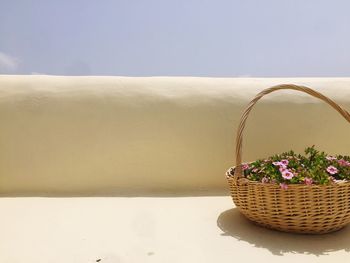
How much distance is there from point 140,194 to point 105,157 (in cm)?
45

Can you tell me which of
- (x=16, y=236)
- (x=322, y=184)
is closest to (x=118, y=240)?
(x=16, y=236)

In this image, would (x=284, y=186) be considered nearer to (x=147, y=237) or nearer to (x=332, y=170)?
(x=332, y=170)

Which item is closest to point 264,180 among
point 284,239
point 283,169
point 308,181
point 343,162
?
point 283,169

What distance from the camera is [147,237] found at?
2.11 m

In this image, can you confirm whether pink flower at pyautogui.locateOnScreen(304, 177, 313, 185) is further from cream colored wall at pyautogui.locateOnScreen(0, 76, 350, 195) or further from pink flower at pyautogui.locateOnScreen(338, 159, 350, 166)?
cream colored wall at pyautogui.locateOnScreen(0, 76, 350, 195)

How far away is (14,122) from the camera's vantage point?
311 centimetres

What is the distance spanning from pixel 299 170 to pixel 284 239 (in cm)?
42

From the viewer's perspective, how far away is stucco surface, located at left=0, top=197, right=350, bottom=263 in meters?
1.85

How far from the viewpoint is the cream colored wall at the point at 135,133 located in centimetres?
311

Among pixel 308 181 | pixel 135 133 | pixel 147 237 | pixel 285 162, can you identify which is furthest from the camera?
pixel 135 133

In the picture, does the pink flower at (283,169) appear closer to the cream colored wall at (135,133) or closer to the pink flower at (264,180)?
the pink flower at (264,180)

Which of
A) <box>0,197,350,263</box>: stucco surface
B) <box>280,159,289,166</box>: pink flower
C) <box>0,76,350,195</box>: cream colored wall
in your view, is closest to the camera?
<box>0,197,350,263</box>: stucco surface

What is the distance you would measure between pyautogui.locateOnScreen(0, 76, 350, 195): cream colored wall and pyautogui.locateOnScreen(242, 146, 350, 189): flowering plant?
0.79 m

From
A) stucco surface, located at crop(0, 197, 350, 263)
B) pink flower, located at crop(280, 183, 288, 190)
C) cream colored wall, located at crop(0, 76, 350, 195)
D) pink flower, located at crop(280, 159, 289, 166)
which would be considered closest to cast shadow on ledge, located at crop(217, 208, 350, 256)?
stucco surface, located at crop(0, 197, 350, 263)
